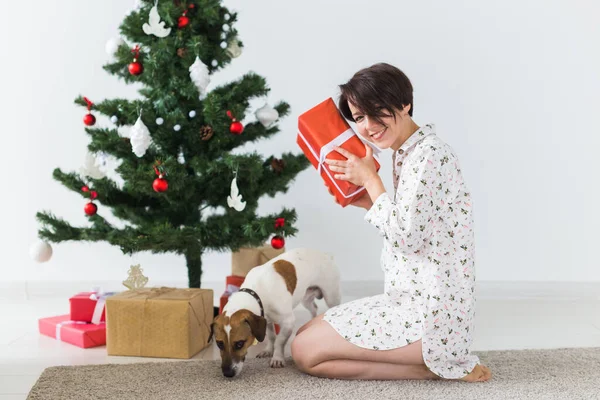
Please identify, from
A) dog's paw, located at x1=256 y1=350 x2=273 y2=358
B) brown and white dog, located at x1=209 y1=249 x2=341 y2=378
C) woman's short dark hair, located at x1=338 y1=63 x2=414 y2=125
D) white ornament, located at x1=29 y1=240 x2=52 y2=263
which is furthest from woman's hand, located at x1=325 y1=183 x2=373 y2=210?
white ornament, located at x1=29 y1=240 x2=52 y2=263

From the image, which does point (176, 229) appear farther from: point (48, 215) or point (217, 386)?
point (217, 386)

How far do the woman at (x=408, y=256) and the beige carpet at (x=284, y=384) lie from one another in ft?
0.23

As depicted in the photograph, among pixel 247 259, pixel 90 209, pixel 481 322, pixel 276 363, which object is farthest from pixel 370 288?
pixel 90 209

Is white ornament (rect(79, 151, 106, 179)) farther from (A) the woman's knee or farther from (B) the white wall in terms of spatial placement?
(A) the woman's knee

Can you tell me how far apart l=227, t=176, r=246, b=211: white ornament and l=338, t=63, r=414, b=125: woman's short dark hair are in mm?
717

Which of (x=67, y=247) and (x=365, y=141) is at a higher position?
(x=365, y=141)

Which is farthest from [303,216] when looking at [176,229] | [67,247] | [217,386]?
[217,386]

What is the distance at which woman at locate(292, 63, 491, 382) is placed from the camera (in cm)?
184

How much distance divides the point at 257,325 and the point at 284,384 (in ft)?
0.66

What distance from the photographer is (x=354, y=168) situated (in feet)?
6.29

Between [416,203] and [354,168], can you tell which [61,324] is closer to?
[354,168]

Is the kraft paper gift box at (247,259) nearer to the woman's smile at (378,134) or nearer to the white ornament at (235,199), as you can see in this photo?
the white ornament at (235,199)

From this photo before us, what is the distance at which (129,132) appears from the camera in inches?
99.8

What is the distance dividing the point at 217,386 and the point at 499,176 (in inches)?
79.1
